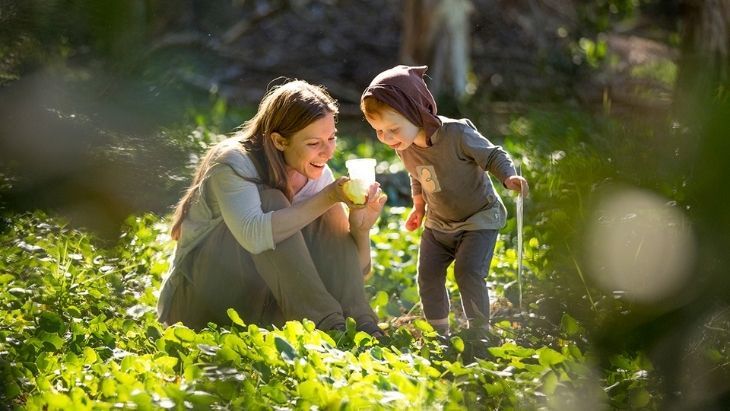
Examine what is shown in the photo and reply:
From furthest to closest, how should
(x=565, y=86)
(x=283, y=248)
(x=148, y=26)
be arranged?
1. (x=565, y=86)
2. (x=283, y=248)
3. (x=148, y=26)

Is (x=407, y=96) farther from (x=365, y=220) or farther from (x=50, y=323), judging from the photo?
(x=50, y=323)

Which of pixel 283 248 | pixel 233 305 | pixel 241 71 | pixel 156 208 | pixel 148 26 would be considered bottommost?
pixel 241 71

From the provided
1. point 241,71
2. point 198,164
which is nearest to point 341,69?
point 241,71

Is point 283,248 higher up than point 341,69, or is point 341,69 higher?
point 283,248

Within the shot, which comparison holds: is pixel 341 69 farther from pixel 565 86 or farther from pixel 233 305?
pixel 233 305

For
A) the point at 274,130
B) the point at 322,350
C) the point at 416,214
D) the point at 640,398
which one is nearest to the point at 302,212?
the point at 274,130

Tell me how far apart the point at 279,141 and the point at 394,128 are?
15.4 inches

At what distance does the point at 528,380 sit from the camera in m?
2.71

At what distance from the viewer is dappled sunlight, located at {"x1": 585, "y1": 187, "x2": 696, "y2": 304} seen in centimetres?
126

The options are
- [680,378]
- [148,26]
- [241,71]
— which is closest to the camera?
[680,378]

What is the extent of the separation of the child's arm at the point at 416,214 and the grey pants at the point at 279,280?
0.84 feet

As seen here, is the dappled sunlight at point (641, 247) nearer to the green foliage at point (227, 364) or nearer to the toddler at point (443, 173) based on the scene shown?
the green foliage at point (227, 364)

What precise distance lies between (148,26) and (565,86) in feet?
29.9

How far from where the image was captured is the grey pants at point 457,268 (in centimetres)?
379
